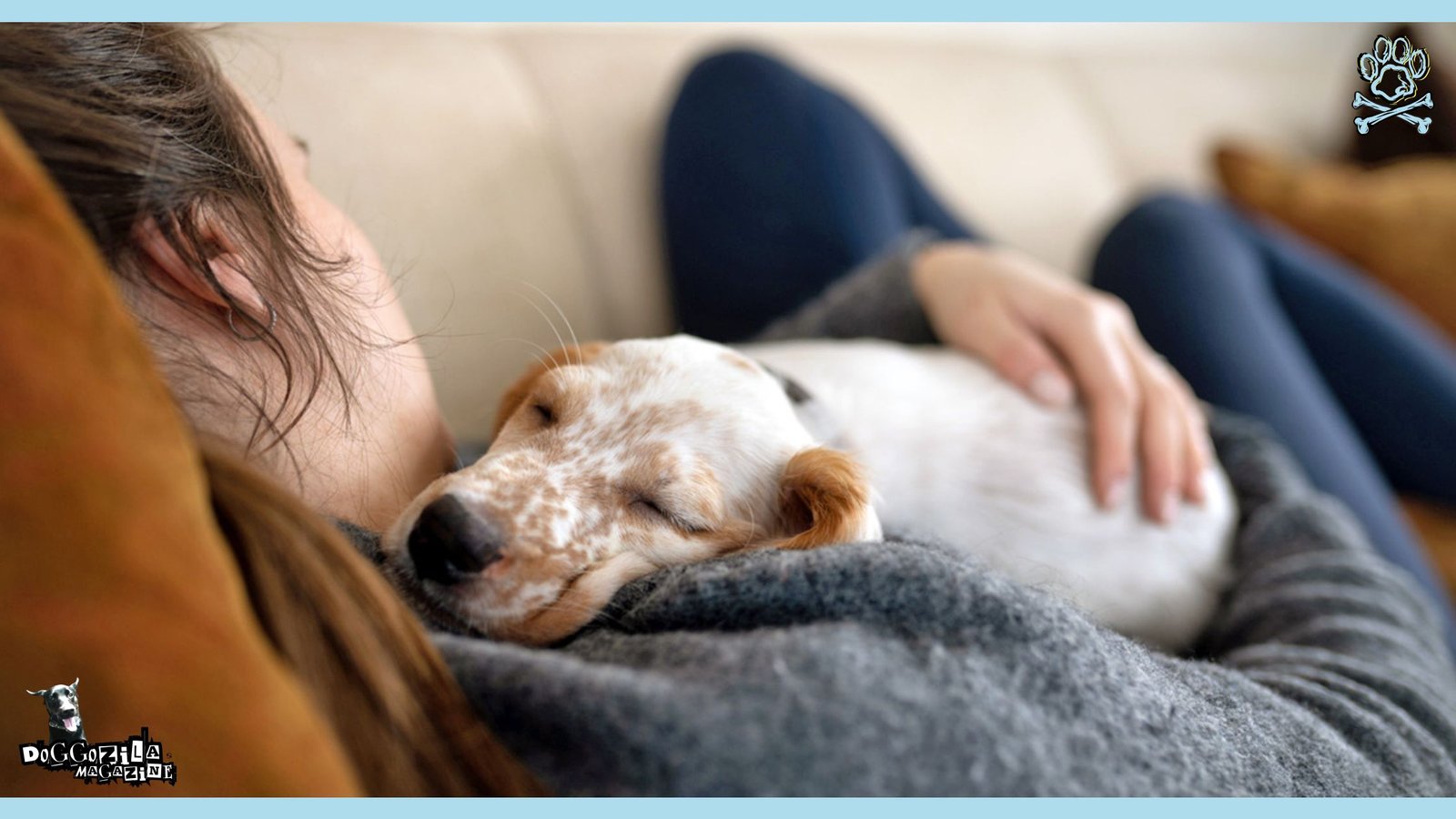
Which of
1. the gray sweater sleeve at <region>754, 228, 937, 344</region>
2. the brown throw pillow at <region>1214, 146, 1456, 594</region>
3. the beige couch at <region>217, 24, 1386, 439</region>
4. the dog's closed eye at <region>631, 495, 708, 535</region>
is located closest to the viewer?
the dog's closed eye at <region>631, 495, 708, 535</region>

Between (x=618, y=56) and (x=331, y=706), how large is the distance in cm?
161

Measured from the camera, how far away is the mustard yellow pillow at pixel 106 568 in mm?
387

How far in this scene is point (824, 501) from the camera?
72cm

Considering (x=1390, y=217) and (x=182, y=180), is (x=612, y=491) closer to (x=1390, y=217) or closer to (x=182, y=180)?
(x=182, y=180)

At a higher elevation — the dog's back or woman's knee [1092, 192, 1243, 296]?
woman's knee [1092, 192, 1243, 296]

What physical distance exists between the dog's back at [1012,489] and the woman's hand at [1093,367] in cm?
3

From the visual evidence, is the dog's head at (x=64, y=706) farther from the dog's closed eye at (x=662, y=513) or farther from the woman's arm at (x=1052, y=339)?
the woman's arm at (x=1052, y=339)

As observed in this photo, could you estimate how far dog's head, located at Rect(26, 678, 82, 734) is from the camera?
0.40 m

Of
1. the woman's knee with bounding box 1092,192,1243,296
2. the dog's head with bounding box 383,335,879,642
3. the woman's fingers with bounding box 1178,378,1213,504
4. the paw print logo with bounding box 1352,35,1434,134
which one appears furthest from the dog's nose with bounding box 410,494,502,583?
the woman's knee with bounding box 1092,192,1243,296

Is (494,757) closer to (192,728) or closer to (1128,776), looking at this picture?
(192,728)

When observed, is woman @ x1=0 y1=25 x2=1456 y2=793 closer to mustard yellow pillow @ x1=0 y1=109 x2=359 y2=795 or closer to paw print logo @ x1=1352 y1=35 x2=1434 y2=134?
mustard yellow pillow @ x1=0 y1=109 x2=359 y2=795

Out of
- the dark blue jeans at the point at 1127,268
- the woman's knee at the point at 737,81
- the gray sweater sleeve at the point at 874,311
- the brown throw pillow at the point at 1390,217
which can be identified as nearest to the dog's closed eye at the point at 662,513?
the gray sweater sleeve at the point at 874,311

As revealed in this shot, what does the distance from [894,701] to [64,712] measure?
390mm

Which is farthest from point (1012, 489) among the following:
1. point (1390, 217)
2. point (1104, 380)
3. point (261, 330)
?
point (1390, 217)
